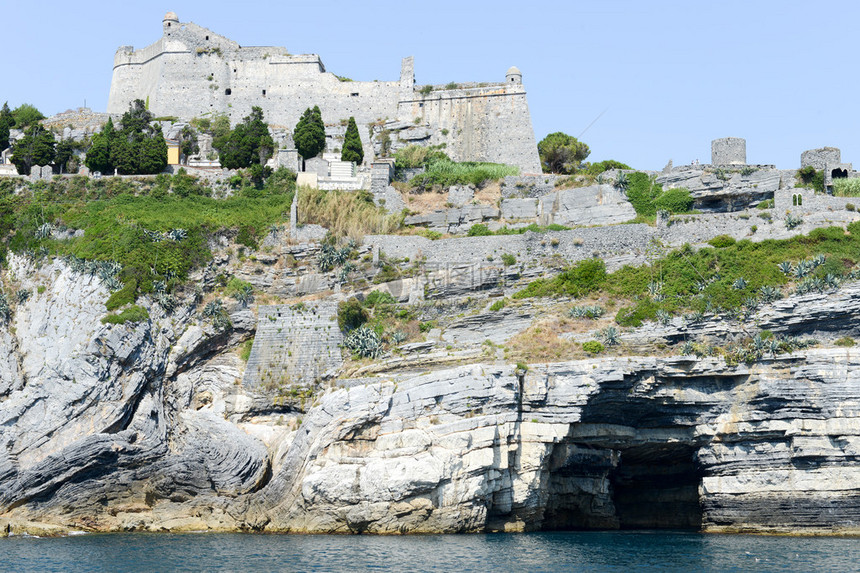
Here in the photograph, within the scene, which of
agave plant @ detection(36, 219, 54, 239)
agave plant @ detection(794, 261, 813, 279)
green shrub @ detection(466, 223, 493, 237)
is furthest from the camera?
green shrub @ detection(466, 223, 493, 237)

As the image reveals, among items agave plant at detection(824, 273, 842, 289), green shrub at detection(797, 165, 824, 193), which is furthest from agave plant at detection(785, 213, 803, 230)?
agave plant at detection(824, 273, 842, 289)

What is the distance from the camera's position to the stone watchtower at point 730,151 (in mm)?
53188

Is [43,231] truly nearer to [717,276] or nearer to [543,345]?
[543,345]

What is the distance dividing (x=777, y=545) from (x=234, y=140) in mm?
35320

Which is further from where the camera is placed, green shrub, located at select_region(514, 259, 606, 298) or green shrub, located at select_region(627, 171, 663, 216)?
green shrub, located at select_region(627, 171, 663, 216)

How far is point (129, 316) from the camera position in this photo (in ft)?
143

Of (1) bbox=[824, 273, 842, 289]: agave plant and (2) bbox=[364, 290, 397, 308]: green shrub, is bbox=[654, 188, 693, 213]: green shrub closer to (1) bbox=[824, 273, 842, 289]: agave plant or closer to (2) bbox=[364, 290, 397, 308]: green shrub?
(1) bbox=[824, 273, 842, 289]: agave plant

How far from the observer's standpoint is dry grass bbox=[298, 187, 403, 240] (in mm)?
51375

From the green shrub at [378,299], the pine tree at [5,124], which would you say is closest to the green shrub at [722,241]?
the green shrub at [378,299]

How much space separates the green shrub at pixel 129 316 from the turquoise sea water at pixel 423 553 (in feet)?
30.0

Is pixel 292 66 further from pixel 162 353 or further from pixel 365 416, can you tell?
pixel 365 416

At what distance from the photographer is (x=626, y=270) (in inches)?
1834

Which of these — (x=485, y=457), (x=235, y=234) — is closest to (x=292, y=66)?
(x=235, y=234)

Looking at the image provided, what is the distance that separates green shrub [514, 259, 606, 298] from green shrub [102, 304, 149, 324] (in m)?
15.2
